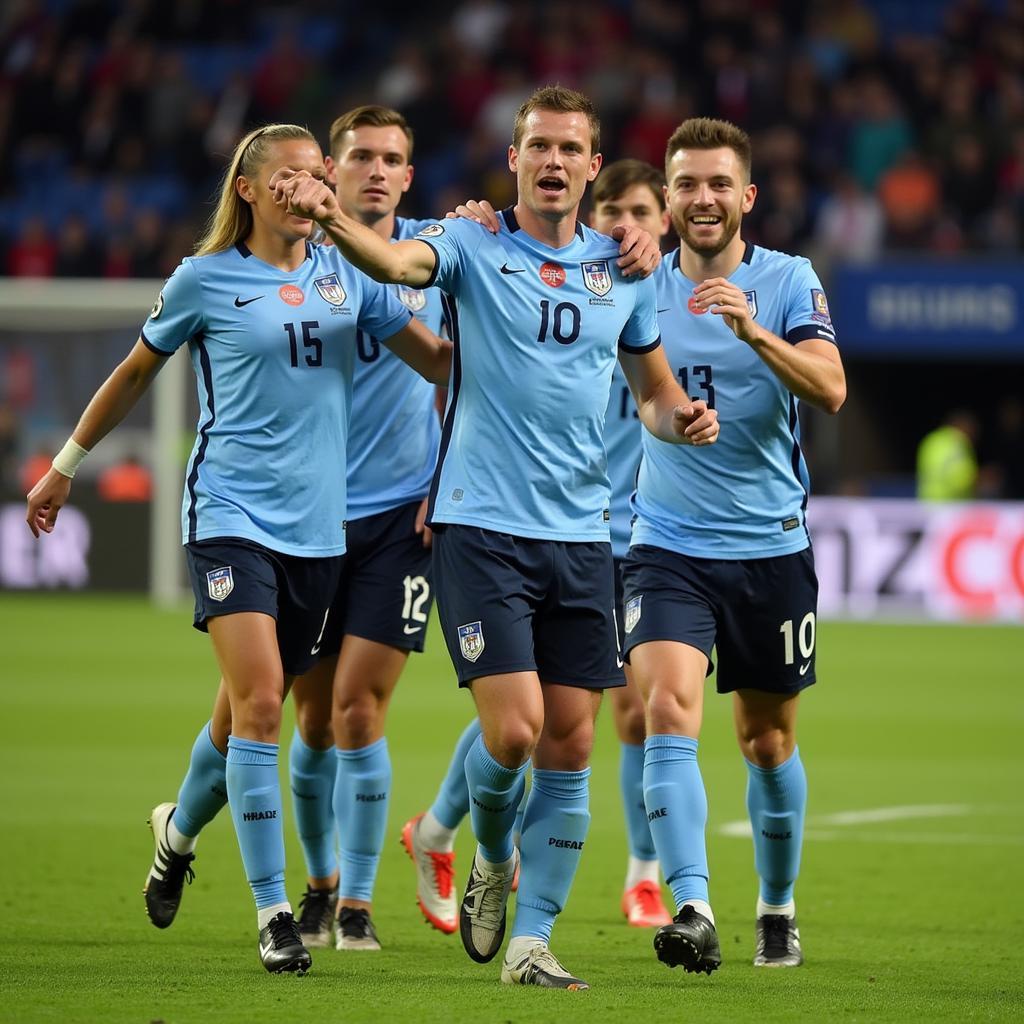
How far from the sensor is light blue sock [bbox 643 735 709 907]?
5.25 metres

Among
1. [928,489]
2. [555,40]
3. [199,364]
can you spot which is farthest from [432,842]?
[555,40]

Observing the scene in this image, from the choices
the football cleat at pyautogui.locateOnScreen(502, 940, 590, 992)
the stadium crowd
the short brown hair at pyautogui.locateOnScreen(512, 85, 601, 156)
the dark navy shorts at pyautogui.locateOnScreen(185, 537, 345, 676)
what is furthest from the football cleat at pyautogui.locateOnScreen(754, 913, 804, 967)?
the stadium crowd

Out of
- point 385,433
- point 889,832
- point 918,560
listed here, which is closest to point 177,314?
point 385,433

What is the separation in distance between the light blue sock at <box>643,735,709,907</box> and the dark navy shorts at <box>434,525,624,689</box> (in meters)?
0.25

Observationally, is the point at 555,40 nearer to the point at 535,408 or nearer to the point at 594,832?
the point at 594,832

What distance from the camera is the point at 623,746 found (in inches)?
284

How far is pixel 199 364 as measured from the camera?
575 centimetres

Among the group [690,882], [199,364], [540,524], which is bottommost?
[690,882]

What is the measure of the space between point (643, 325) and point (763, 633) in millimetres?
976

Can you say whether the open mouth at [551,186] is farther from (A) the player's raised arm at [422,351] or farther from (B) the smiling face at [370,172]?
(B) the smiling face at [370,172]

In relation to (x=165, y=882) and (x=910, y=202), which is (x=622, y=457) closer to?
(x=165, y=882)

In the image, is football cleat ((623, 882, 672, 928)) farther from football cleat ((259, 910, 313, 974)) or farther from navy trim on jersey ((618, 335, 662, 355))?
navy trim on jersey ((618, 335, 662, 355))

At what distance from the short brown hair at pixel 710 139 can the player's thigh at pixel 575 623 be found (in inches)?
50.0

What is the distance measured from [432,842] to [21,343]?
49.7 feet
